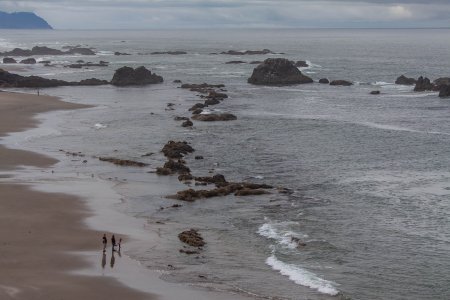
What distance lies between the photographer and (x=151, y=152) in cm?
5647

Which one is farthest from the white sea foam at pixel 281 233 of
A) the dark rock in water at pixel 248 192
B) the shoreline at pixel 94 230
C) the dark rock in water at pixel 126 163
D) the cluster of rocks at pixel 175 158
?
the dark rock in water at pixel 126 163

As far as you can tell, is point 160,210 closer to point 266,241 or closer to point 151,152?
point 266,241

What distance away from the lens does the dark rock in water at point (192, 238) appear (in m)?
32.3

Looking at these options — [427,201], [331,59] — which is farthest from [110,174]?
[331,59]

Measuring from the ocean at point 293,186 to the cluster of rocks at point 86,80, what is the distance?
16560 millimetres

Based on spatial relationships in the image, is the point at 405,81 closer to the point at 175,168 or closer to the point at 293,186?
the point at 175,168

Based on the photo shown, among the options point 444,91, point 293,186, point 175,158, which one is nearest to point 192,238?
point 293,186

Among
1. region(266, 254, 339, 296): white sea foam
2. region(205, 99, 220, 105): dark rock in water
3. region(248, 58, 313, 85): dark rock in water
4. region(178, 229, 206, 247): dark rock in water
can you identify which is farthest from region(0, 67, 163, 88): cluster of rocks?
region(266, 254, 339, 296): white sea foam

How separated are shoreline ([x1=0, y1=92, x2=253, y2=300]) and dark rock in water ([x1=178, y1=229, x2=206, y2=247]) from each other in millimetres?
1528

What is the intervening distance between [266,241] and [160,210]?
8041 mm

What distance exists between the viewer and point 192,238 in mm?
32875

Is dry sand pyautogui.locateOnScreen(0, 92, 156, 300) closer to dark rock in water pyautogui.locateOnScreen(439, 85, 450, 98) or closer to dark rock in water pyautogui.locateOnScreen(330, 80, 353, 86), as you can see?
dark rock in water pyautogui.locateOnScreen(439, 85, 450, 98)

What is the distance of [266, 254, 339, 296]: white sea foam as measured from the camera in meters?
27.1

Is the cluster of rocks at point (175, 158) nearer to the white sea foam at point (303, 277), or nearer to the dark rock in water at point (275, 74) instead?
the white sea foam at point (303, 277)
